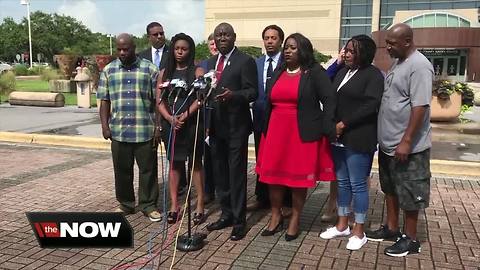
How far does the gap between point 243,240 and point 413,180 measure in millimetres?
1596

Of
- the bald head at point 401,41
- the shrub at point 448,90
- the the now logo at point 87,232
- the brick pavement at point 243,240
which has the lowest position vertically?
the brick pavement at point 243,240

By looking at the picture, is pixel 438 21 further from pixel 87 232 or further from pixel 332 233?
pixel 87 232

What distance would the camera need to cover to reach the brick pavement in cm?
389

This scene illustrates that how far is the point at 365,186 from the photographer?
421cm

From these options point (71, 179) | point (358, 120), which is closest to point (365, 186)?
point (358, 120)

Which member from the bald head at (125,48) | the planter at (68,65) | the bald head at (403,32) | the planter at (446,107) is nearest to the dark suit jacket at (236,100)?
the bald head at (125,48)

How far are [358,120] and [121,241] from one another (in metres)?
2.27

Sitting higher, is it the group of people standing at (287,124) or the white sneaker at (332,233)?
the group of people standing at (287,124)

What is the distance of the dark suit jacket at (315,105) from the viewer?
4020 mm

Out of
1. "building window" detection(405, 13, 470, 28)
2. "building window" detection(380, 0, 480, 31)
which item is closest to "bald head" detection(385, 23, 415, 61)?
"building window" detection(405, 13, 470, 28)

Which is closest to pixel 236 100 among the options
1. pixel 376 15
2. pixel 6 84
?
pixel 6 84

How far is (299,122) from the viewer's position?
409 centimetres

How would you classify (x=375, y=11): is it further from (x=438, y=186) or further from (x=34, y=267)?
(x=34, y=267)

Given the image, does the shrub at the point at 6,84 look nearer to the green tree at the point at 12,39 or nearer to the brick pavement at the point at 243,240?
the brick pavement at the point at 243,240
